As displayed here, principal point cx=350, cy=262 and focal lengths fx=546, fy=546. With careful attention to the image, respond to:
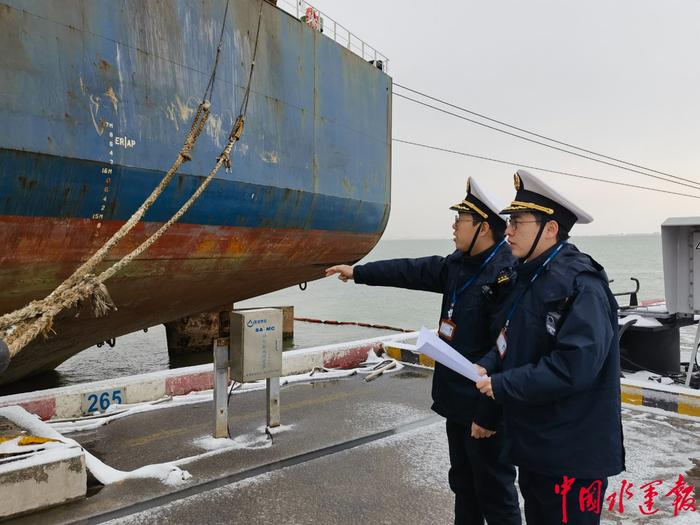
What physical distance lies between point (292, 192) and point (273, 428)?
3.89m

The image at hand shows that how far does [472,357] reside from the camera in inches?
110

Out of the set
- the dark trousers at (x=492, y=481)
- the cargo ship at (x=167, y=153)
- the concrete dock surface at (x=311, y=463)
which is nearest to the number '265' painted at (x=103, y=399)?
the concrete dock surface at (x=311, y=463)

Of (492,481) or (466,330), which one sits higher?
(466,330)

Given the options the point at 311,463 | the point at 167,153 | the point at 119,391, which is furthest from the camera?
the point at 167,153

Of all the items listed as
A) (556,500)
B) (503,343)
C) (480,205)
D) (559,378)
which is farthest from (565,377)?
(480,205)

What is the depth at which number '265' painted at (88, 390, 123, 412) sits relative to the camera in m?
5.33

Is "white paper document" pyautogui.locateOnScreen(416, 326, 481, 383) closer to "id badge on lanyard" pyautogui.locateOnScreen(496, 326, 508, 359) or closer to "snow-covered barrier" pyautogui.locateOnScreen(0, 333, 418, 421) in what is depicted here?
"id badge on lanyard" pyautogui.locateOnScreen(496, 326, 508, 359)

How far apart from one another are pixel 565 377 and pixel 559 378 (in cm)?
2

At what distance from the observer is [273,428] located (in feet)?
16.2

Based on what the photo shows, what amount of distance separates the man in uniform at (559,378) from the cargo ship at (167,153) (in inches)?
112

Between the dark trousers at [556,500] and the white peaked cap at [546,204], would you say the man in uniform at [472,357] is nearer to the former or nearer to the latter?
the dark trousers at [556,500]

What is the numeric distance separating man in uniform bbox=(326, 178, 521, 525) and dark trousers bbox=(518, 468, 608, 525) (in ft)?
1.19

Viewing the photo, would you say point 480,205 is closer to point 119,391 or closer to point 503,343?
point 503,343

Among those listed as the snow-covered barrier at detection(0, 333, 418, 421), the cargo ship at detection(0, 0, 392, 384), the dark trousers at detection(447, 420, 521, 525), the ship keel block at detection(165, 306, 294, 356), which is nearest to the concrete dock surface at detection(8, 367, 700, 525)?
the snow-covered barrier at detection(0, 333, 418, 421)
